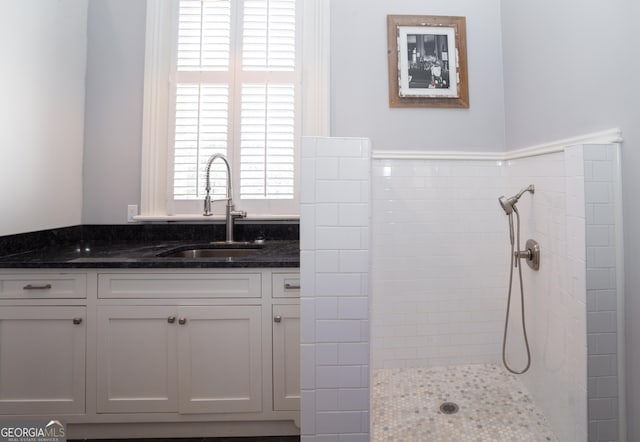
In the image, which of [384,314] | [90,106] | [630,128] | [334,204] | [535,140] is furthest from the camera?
[90,106]

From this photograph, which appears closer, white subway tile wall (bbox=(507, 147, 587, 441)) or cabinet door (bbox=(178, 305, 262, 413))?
white subway tile wall (bbox=(507, 147, 587, 441))

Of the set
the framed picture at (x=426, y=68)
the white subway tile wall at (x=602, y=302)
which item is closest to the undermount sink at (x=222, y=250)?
the framed picture at (x=426, y=68)

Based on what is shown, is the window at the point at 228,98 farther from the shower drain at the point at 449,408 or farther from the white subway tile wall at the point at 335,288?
the shower drain at the point at 449,408

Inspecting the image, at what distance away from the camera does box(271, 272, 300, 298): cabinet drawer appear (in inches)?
53.5

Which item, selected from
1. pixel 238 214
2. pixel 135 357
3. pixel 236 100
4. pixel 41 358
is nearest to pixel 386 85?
pixel 236 100

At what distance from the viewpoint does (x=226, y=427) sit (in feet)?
4.59

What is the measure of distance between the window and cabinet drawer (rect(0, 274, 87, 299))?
641 millimetres

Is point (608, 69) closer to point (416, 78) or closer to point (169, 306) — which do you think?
point (416, 78)

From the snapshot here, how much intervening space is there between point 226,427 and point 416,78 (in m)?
2.14

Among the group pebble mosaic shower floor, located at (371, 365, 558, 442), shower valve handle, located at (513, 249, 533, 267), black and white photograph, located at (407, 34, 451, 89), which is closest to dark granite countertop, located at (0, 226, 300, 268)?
pebble mosaic shower floor, located at (371, 365, 558, 442)

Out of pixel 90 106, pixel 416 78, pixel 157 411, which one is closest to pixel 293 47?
pixel 416 78

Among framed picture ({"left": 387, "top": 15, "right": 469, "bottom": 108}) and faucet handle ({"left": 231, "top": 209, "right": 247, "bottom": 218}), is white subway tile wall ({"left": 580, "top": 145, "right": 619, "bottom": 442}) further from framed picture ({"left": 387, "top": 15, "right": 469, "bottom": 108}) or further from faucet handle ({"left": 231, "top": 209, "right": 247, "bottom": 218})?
faucet handle ({"left": 231, "top": 209, "right": 247, "bottom": 218})

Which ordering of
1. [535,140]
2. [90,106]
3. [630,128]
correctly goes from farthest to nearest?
[90,106] → [535,140] → [630,128]

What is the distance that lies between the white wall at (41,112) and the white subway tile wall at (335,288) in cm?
160
